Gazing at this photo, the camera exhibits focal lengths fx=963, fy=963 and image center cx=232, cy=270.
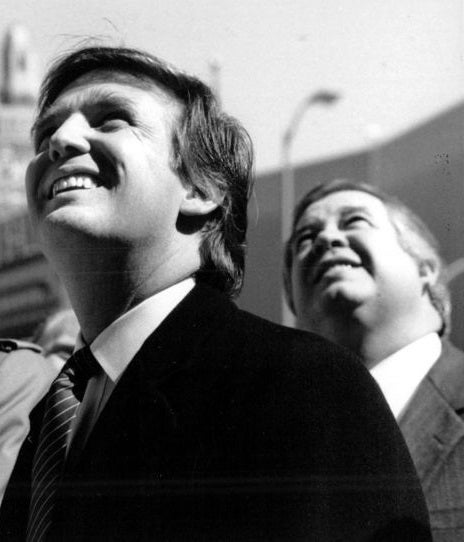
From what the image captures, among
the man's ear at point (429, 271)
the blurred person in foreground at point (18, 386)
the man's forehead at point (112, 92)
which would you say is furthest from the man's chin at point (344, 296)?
the blurred person in foreground at point (18, 386)

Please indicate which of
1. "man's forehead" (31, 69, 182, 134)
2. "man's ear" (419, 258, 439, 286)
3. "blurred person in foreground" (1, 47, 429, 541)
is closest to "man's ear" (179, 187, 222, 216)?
"blurred person in foreground" (1, 47, 429, 541)

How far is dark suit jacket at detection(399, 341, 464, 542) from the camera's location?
4.89 ft

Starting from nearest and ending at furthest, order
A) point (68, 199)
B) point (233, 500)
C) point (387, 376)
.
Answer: point (233, 500), point (68, 199), point (387, 376)

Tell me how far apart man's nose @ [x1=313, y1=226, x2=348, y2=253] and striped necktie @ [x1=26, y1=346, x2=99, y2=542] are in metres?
0.42

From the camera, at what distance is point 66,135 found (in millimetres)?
1521

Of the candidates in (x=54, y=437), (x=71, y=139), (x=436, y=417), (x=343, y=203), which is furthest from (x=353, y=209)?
(x=54, y=437)

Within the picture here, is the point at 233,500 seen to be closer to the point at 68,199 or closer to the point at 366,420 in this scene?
the point at 366,420

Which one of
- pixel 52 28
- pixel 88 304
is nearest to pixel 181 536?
pixel 88 304

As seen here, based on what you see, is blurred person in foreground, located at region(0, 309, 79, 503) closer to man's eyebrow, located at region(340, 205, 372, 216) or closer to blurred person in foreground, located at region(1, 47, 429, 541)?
blurred person in foreground, located at region(1, 47, 429, 541)

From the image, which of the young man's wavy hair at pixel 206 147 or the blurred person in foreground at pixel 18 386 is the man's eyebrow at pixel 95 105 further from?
the blurred person in foreground at pixel 18 386

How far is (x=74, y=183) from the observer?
4.95 ft

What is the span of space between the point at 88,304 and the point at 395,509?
57cm

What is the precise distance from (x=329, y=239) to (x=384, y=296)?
0.13 meters

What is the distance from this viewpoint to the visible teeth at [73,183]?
1496 millimetres
